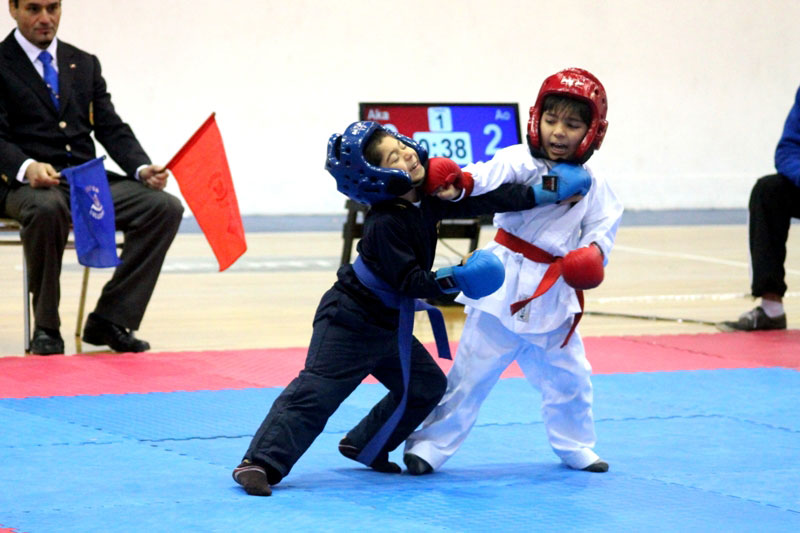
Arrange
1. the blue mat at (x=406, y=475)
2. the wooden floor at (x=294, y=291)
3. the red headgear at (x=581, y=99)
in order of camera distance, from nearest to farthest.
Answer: the blue mat at (x=406, y=475) → the red headgear at (x=581, y=99) → the wooden floor at (x=294, y=291)

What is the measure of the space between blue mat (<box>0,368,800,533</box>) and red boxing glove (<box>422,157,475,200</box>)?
83cm

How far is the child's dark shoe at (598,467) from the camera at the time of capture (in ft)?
11.3

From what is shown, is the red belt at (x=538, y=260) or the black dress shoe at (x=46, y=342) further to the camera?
the black dress shoe at (x=46, y=342)

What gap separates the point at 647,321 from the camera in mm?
6434

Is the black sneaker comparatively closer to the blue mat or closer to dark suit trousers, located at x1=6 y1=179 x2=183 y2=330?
the blue mat

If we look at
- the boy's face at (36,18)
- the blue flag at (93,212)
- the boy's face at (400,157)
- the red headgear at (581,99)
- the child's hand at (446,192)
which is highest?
the boy's face at (36,18)

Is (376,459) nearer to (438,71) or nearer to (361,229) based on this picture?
(361,229)

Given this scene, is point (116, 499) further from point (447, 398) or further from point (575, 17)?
point (575, 17)

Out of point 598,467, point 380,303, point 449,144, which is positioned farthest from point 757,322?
point 380,303

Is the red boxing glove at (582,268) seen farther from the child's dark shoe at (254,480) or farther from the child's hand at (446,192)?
the child's dark shoe at (254,480)

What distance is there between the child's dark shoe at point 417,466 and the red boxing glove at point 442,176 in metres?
0.77

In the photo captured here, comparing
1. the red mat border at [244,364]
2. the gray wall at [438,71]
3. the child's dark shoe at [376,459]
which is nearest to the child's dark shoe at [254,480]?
the child's dark shoe at [376,459]

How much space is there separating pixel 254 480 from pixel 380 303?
1.95 ft

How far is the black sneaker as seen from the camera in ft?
20.5
